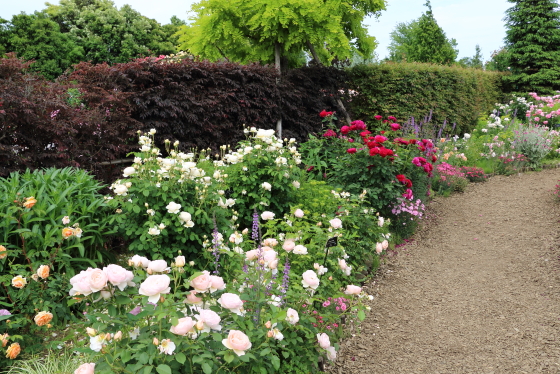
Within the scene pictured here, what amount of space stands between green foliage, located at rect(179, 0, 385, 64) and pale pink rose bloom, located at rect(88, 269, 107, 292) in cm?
623

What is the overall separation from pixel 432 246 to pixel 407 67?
6.02 metres

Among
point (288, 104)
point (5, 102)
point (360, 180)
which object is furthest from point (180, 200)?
point (288, 104)

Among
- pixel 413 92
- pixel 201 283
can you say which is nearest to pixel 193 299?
pixel 201 283

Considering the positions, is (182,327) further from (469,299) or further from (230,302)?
(469,299)

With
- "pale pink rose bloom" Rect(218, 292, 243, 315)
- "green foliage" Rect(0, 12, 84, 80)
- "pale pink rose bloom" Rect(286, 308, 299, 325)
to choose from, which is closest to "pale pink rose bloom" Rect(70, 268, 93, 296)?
"pale pink rose bloom" Rect(218, 292, 243, 315)

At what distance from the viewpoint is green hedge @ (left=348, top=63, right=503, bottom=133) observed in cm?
967

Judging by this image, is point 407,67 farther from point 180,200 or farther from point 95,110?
point 180,200

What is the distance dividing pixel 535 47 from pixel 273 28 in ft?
44.5

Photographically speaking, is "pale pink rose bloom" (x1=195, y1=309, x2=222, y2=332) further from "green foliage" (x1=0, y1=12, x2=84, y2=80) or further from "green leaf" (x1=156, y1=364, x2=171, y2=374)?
"green foliage" (x1=0, y1=12, x2=84, y2=80)

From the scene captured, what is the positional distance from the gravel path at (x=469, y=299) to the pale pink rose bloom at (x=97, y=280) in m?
1.93

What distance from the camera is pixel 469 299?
409 centimetres

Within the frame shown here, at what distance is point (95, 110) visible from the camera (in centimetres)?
471

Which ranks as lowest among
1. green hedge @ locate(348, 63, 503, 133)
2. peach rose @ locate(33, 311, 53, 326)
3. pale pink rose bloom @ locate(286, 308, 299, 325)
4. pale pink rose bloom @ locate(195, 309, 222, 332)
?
peach rose @ locate(33, 311, 53, 326)

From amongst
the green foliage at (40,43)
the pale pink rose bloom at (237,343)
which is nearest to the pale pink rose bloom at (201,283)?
the pale pink rose bloom at (237,343)
